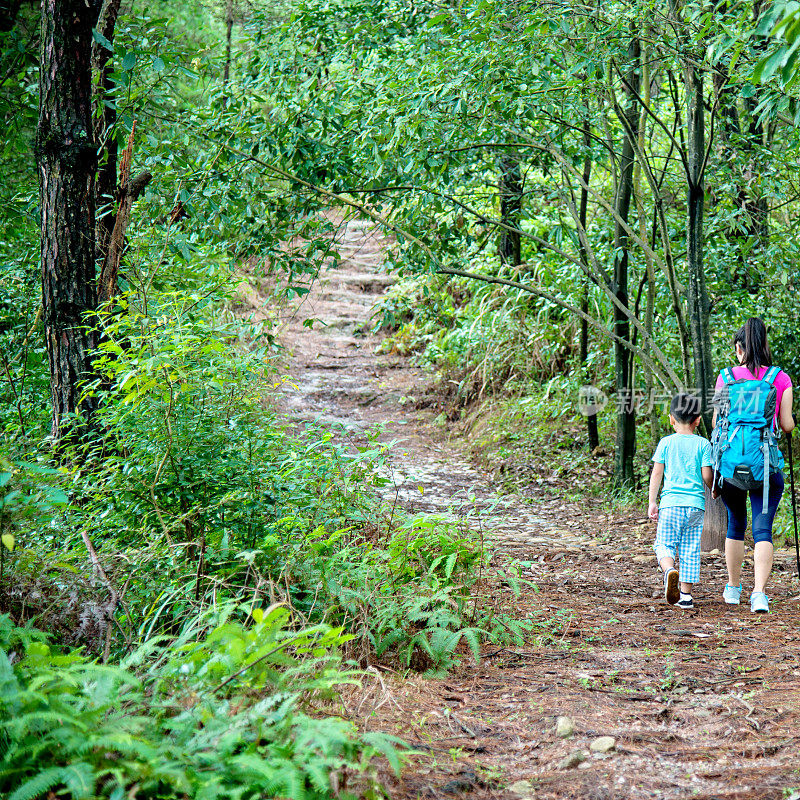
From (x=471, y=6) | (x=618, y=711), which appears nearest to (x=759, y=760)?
(x=618, y=711)

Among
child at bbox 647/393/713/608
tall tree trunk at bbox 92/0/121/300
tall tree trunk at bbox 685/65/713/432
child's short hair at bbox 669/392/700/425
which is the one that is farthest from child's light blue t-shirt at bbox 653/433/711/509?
tall tree trunk at bbox 92/0/121/300

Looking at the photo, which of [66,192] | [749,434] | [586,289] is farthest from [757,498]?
[586,289]

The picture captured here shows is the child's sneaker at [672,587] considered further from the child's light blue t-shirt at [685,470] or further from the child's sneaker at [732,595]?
the child's light blue t-shirt at [685,470]

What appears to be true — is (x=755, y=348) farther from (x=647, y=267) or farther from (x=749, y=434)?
(x=647, y=267)

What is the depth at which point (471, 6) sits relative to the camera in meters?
6.06

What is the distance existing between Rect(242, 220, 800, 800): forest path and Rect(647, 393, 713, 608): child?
21 cm

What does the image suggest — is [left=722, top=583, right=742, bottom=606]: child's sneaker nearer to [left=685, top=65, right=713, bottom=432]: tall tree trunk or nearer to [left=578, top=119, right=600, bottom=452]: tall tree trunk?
[left=685, top=65, right=713, bottom=432]: tall tree trunk

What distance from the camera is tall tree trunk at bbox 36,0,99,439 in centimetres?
523

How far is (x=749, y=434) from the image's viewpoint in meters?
5.00

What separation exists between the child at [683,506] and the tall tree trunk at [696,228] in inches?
68.4

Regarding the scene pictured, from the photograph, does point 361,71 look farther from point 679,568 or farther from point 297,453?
point 679,568

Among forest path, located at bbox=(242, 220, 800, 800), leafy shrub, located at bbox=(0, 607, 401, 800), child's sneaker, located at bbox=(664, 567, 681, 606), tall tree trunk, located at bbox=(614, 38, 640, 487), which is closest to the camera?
leafy shrub, located at bbox=(0, 607, 401, 800)

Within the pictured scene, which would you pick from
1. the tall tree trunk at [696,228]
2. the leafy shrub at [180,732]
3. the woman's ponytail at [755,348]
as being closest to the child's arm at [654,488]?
the woman's ponytail at [755,348]

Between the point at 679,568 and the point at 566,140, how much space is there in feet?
16.3
